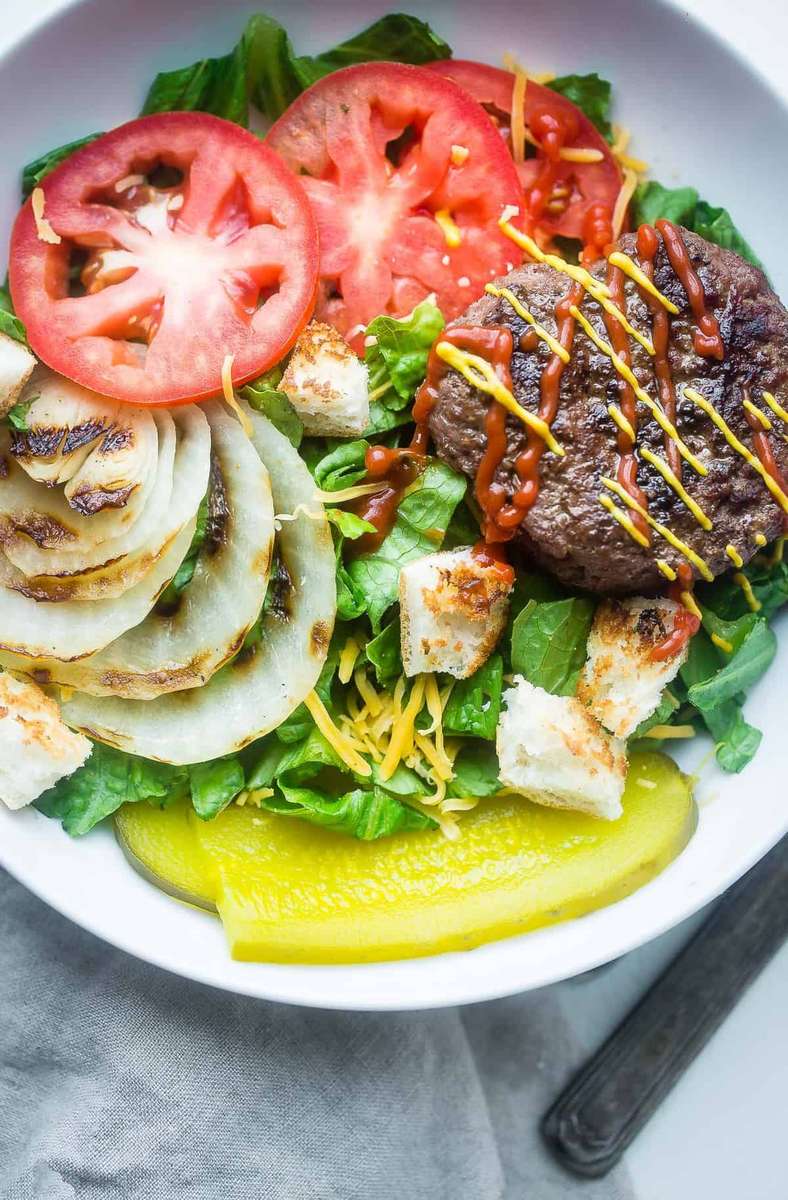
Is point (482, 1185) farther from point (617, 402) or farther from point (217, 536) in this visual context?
point (617, 402)

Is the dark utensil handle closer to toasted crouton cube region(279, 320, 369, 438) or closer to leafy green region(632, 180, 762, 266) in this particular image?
leafy green region(632, 180, 762, 266)

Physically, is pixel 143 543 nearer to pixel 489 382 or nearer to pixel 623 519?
pixel 489 382

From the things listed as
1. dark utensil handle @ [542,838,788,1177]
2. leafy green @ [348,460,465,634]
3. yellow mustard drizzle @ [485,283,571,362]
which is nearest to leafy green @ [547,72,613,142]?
yellow mustard drizzle @ [485,283,571,362]

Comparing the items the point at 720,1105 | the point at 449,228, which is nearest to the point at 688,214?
the point at 449,228

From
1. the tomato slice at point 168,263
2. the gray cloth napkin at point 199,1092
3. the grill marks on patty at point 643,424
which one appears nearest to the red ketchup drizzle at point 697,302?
the grill marks on patty at point 643,424

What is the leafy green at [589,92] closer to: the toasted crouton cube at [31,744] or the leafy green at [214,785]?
the leafy green at [214,785]

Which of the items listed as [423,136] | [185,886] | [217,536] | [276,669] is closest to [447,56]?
[423,136]
